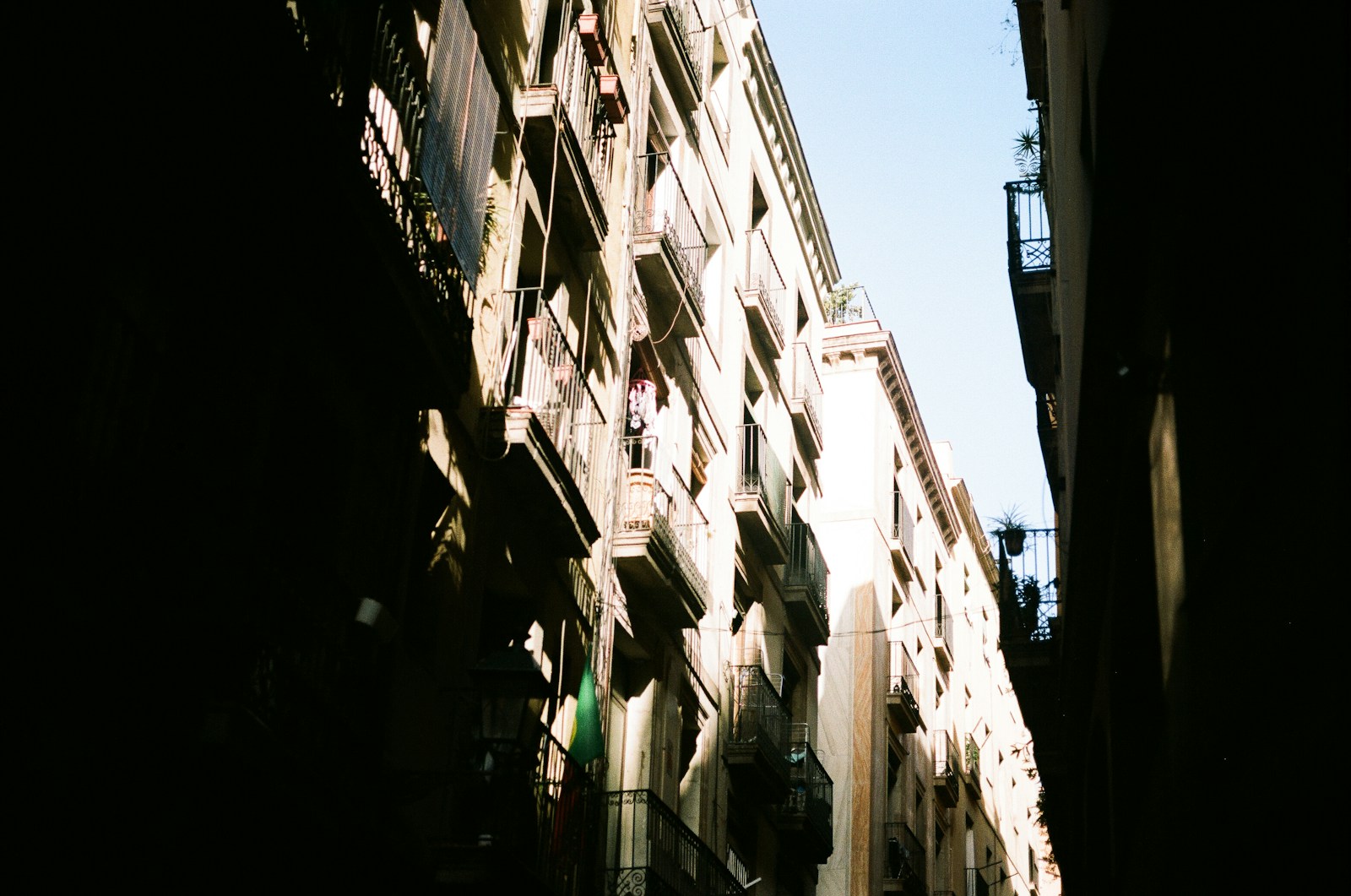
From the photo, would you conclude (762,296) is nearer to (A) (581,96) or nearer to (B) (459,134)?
(A) (581,96)

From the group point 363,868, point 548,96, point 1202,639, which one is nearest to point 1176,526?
point 1202,639

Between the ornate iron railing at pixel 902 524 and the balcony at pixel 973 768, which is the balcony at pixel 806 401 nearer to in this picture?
the ornate iron railing at pixel 902 524

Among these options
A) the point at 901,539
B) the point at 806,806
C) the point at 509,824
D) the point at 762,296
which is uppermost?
the point at 762,296

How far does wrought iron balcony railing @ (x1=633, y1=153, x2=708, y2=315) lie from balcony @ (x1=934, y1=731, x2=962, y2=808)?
1783 centimetres

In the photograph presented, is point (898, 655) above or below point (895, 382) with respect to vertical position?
below

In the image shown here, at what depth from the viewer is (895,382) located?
36.0m

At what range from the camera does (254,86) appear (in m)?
9.24

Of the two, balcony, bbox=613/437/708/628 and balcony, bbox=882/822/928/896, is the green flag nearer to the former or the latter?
balcony, bbox=613/437/708/628

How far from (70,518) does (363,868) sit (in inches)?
155

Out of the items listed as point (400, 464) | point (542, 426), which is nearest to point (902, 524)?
point (542, 426)

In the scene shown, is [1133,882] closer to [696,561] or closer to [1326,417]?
[1326,417]

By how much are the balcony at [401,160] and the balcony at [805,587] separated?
13.8m

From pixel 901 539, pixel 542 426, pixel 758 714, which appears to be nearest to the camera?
pixel 542 426

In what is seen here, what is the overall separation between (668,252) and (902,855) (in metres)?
16.1
